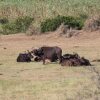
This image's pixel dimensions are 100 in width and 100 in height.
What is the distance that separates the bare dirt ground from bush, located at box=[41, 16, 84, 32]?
17.0 ft

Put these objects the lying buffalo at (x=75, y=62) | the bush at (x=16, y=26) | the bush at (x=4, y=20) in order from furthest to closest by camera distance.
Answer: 1. the bush at (x=4, y=20)
2. the bush at (x=16, y=26)
3. the lying buffalo at (x=75, y=62)

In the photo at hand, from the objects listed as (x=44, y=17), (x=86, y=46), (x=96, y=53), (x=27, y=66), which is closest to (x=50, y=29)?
(x=44, y=17)

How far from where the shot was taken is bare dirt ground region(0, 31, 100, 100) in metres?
13.5

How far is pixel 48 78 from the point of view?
665 inches

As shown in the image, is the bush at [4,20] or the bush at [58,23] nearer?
the bush at [58,23]

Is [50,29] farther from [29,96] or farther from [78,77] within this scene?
[29,96]

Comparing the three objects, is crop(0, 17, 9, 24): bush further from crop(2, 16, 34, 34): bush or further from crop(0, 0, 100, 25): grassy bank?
crop(2, 16, 34, 34): bush

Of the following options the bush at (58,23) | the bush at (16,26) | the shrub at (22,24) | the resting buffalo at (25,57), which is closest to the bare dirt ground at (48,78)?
the resting buffalo at (25,57)

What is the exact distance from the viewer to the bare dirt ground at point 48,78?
532 inches

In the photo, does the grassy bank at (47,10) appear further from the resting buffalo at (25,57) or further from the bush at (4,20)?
the resting buffalo at (25,57)

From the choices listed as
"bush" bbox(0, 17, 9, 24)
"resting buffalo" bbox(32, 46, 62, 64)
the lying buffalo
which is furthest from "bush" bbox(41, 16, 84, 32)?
the lying buffalo

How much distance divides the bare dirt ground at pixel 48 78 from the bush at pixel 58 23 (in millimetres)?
5195

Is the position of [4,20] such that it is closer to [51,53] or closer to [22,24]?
[22,24]

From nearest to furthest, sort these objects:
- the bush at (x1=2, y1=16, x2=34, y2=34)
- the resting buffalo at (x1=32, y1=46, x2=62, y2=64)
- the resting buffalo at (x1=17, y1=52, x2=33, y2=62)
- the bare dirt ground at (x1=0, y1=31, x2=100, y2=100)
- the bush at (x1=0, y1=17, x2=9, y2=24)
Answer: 1. the bare dirt ground at (x1=0, y1=31, x2=100, y2=100)
2. the resting buffalo at (x1=32, y1=46, x2=62, y2=64)
3. the resting buffalo at (x1=17, y1=52, x2=33, y2=62)
4. the bush at (x1=2, y1=16, x2=34, y2=34)
5. the bush at (x1=0, y1=17, x2=9, y2=24)
